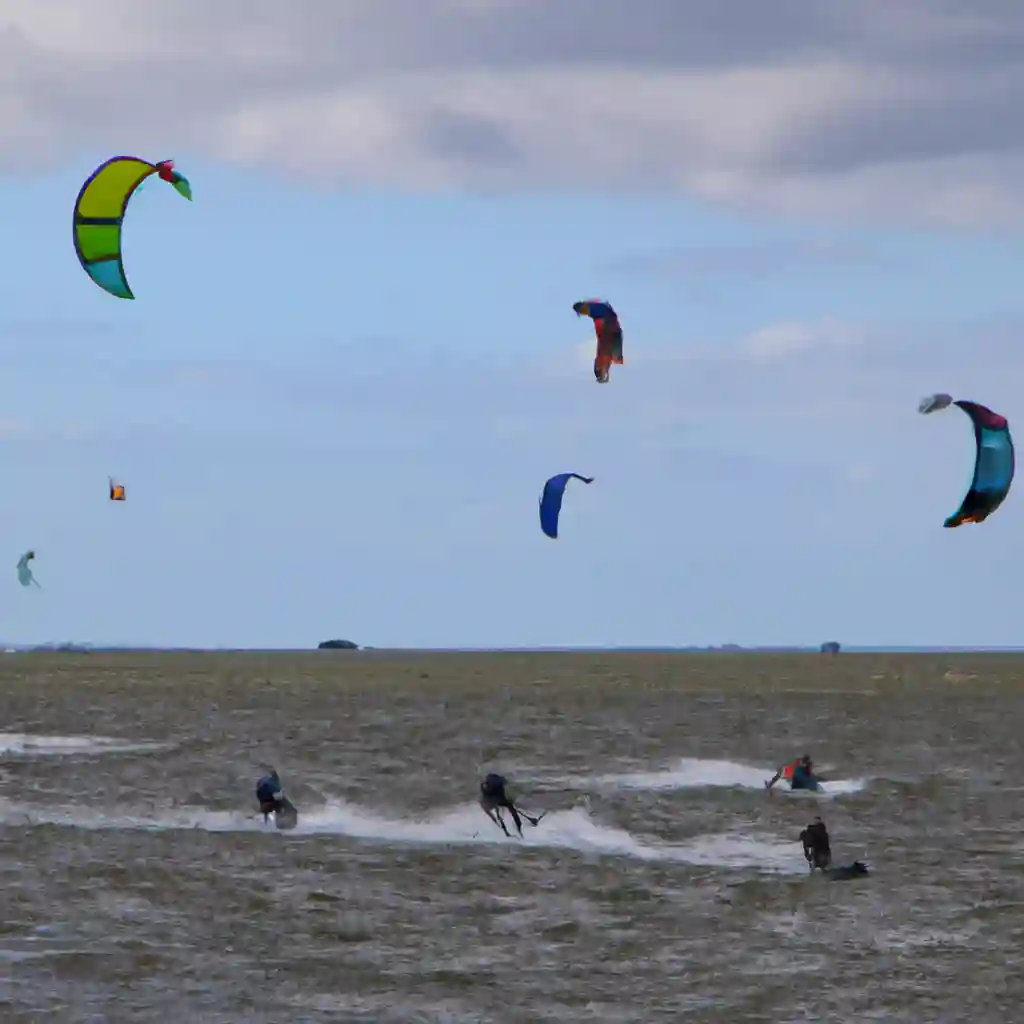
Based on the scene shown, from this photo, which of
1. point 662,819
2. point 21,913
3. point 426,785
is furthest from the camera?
point 426,785

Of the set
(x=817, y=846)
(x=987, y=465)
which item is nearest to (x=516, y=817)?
(x=817, y=846)

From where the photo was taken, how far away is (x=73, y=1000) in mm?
21344

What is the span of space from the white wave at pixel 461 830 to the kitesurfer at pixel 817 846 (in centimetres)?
67

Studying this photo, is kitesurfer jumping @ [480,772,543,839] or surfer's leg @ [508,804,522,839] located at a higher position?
kitesurfer jumping @ [480,772,543,839]

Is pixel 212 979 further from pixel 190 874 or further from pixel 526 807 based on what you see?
pixel 526 807

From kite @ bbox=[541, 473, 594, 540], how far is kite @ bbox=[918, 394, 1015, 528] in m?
14.1

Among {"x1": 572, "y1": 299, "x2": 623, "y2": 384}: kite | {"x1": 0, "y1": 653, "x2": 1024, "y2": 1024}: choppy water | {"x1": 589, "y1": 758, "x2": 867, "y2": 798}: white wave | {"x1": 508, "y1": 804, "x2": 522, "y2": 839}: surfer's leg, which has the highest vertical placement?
{"x1": 572, "y1": 299, "x2": 623, "y2": 384}: kite

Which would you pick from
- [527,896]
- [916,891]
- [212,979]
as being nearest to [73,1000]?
[212,979]

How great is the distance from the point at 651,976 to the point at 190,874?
10.1 m

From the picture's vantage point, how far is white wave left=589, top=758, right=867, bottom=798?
4562 cm

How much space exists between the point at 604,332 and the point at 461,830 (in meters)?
12.3

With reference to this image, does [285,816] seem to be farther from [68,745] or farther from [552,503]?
[68,745]

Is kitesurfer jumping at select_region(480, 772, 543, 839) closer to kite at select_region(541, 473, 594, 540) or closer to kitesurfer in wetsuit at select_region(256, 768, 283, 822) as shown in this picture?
kitesurfer in wetsuit at select_region(256, 768, 283, 822)

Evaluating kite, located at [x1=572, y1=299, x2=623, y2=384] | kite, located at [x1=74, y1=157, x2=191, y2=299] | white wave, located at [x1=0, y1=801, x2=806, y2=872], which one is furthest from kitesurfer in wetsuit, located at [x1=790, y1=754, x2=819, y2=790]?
kite, located at [x1=74, y1=157, x2=191, y2=299]
